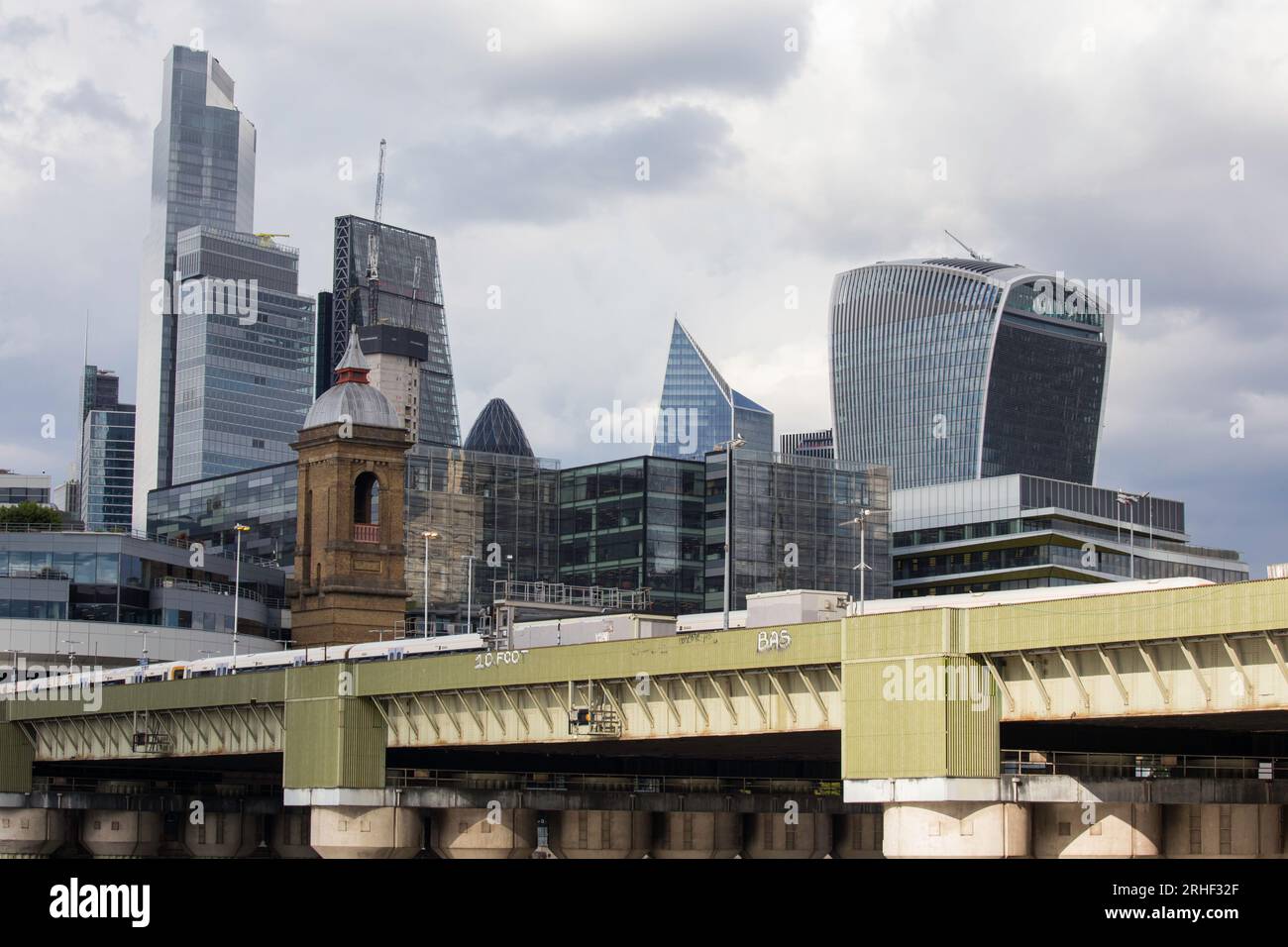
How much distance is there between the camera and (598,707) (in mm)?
73125

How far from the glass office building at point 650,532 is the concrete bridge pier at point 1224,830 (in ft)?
387

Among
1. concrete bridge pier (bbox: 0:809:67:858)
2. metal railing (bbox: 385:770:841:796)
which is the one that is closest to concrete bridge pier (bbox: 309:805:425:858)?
metal railing (bbox: 385:770:841:796)

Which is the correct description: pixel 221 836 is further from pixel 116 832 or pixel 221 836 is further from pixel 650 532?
pixel 650 532

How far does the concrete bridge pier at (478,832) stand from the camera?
89.0 m

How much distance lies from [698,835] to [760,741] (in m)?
22.7

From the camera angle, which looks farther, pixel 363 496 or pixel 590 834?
pixel 363 496

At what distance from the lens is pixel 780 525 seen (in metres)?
192

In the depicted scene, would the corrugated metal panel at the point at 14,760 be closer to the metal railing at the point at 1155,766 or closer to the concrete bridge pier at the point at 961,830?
the metal railing at the point at 1155,766

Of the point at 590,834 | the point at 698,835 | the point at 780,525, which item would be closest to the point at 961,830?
the point at 590,834

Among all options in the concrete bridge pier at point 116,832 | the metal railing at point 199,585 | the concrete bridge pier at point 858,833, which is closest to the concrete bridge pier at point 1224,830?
the concrete bridge pier at point 858,833

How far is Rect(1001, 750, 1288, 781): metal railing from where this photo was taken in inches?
2825
